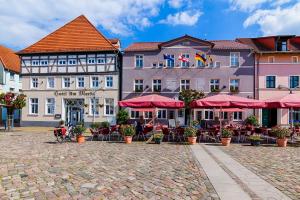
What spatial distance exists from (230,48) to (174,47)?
20.2ft

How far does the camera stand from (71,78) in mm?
32969

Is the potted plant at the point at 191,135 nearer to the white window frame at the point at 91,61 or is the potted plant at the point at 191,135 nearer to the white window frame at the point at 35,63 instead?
the white window frame at the point at 91,61

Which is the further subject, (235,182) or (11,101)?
(11,101)

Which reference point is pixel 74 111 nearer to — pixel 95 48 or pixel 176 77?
pixel 95 48

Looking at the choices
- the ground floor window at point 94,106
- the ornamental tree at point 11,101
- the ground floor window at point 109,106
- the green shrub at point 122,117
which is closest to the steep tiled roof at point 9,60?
the ornamental tree at point 11,101

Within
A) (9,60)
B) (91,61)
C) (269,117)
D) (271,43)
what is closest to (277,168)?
(269,117)

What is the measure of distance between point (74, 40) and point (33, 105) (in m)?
9.20

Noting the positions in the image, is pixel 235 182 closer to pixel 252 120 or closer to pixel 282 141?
pixel 282 141

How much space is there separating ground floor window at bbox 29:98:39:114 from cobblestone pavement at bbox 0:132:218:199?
79.0 ft

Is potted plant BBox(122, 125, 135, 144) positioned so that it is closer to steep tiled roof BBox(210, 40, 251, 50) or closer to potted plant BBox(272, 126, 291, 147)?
potted plant BBox(272, 126, 291, 147)

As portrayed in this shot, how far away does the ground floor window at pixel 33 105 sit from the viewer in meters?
33.9

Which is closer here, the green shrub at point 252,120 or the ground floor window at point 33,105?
the green shrub at point 252,120

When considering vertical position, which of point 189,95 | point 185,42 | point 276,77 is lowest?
point 189,95

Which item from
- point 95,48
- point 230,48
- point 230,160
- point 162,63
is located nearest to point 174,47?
point 162,63
